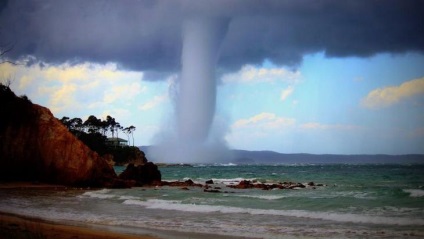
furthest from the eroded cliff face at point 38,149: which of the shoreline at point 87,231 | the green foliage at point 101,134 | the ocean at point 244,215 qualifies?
the green foliage at point 101,134

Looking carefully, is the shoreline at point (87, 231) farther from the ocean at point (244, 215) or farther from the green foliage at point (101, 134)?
the green foliage at point (101, 134)

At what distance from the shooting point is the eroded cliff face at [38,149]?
3559 cm

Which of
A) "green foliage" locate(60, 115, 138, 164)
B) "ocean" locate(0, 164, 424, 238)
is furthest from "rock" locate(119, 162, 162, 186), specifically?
"green foliage" locate(60, 115, 138, 164)

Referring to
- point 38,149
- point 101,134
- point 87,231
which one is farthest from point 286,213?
point 101,134

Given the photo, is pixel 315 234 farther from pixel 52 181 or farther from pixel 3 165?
pixel 3 165

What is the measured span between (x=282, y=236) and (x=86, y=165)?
25.8 meters

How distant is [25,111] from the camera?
36.3 m

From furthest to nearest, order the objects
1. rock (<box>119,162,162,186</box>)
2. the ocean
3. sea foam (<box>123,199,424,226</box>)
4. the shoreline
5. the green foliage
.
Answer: the green foliage < rock (<box>119,162,162,186</box>) < sea foam (<box>123,199,424,226</box>) < the ocean < the shoreline

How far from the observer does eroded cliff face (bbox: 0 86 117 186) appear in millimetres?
35594

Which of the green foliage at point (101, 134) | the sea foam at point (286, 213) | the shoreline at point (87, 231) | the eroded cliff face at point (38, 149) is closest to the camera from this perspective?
the shoreline at point (87, 231)

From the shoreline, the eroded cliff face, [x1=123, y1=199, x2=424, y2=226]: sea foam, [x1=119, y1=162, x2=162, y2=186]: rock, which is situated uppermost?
the eroded cliff face

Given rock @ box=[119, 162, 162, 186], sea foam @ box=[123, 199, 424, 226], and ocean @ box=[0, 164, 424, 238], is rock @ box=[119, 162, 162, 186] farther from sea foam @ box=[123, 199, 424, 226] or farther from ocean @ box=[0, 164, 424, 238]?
sea foam @ box=[123, 199, 424, 226]

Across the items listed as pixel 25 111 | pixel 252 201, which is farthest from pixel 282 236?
pixel 25 111

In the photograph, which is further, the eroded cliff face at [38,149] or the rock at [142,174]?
the rock at [142,174]
